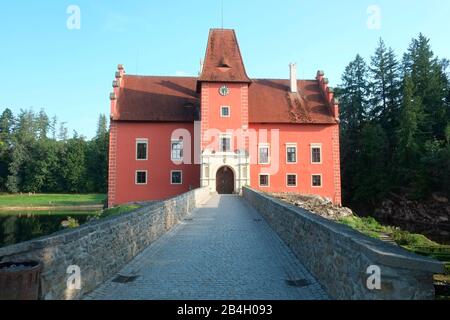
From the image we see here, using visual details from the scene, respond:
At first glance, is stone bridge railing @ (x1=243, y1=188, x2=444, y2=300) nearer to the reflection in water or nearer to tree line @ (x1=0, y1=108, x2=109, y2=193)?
the reflection in water

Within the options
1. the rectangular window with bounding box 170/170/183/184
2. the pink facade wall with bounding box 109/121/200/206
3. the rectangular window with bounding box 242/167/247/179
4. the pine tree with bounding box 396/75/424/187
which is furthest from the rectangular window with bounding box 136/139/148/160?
the pine tree with bounding box 396/75/424/187

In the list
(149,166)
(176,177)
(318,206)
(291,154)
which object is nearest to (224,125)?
(176,177)

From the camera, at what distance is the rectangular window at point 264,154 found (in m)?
32.6

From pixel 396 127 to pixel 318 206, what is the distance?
18.8 m

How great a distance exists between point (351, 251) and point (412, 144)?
114 feet

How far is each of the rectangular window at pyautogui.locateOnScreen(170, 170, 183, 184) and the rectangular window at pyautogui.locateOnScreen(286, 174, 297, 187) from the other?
30.9 feet

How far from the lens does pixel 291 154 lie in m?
32.9

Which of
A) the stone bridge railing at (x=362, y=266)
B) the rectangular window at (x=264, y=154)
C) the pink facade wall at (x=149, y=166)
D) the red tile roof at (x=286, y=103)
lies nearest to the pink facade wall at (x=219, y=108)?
the red tile roof at (x=286, y=103)

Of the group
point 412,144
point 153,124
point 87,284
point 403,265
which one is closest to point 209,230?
point 87,284

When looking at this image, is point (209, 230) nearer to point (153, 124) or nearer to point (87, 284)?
point (87, 284)

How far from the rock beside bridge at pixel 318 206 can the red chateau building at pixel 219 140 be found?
2.18 metres

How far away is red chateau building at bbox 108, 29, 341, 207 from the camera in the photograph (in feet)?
101

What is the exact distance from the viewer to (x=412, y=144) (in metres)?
35.4

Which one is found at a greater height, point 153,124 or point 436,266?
point 153,124
